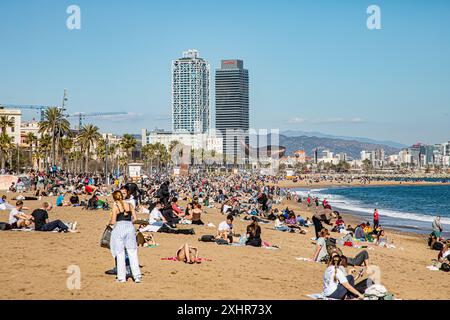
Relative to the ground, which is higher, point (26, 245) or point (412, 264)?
point (26, 245)

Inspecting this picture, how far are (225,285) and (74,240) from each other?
19.2ft

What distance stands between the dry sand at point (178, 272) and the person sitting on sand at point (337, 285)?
1.82 ft

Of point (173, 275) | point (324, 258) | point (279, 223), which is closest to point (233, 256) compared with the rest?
point (324, 258)

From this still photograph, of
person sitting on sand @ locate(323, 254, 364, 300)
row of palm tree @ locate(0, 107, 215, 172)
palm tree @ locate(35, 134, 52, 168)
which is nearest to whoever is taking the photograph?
person sitting on sand @ locate(323, 254, 364, 300)

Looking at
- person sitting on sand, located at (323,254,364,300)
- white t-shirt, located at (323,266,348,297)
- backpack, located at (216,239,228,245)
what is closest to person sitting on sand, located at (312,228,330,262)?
backpack, located at (216,239,228,245)

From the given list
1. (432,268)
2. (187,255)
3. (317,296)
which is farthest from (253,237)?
(317,296)

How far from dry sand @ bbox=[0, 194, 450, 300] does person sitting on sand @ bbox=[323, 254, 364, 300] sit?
55cm

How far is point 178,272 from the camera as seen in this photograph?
1091 centimetres

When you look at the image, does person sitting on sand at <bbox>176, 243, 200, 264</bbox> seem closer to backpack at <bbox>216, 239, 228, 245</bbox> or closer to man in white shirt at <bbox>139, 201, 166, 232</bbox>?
backpack at <bbox>216, 239, 228, 245</bbox>

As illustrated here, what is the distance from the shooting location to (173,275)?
10.6m

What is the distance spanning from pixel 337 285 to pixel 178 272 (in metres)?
3.20

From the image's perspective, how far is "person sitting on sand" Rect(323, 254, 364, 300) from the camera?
30.5 ft
